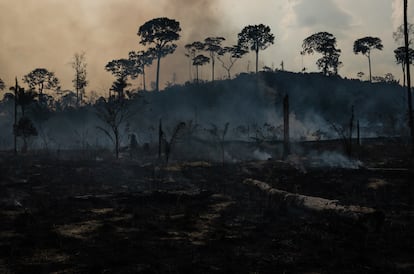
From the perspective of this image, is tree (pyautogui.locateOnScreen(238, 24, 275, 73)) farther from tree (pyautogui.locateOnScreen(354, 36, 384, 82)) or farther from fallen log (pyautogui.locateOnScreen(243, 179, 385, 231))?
fallen log (pyautogui.locateOnScreen(243, 179, 385, 231))

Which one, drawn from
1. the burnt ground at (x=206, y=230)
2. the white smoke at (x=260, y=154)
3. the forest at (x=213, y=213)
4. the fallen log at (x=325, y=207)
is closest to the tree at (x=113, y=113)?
the forest at (x=213, y=213)

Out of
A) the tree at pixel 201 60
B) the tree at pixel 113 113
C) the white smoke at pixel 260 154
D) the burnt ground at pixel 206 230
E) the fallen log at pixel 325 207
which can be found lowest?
the burnt ground at pixel 206 230

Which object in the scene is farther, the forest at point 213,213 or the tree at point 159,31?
the tree at point 159,31

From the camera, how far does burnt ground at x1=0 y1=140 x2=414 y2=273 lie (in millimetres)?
8820

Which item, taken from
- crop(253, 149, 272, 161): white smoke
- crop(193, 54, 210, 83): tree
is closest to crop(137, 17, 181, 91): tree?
crop(193, 54, 210, 83): tree

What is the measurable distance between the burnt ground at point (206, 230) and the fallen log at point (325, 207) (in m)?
0.16

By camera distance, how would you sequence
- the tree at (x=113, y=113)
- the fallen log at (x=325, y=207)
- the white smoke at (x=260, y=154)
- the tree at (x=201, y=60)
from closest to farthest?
1. the fallen log at (x=325, y=207)
2. the tree at (x=113, y=113)
3. the white smoke at (x=260, y=154)
4. the tree at (x=201, y=60)

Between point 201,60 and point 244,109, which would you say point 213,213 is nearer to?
point 244,109

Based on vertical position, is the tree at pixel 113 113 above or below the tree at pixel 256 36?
below

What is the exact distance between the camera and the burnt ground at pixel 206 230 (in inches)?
347

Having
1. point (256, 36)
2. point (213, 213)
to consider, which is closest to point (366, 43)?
point (256, 36)

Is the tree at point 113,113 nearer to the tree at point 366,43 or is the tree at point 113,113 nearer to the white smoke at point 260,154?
the white smoke at point 260,154

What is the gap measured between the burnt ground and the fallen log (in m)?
0.16

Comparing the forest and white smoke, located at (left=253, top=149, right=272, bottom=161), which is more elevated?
white smoke, located at (left=253, top=149, right=272, bottom=161)
